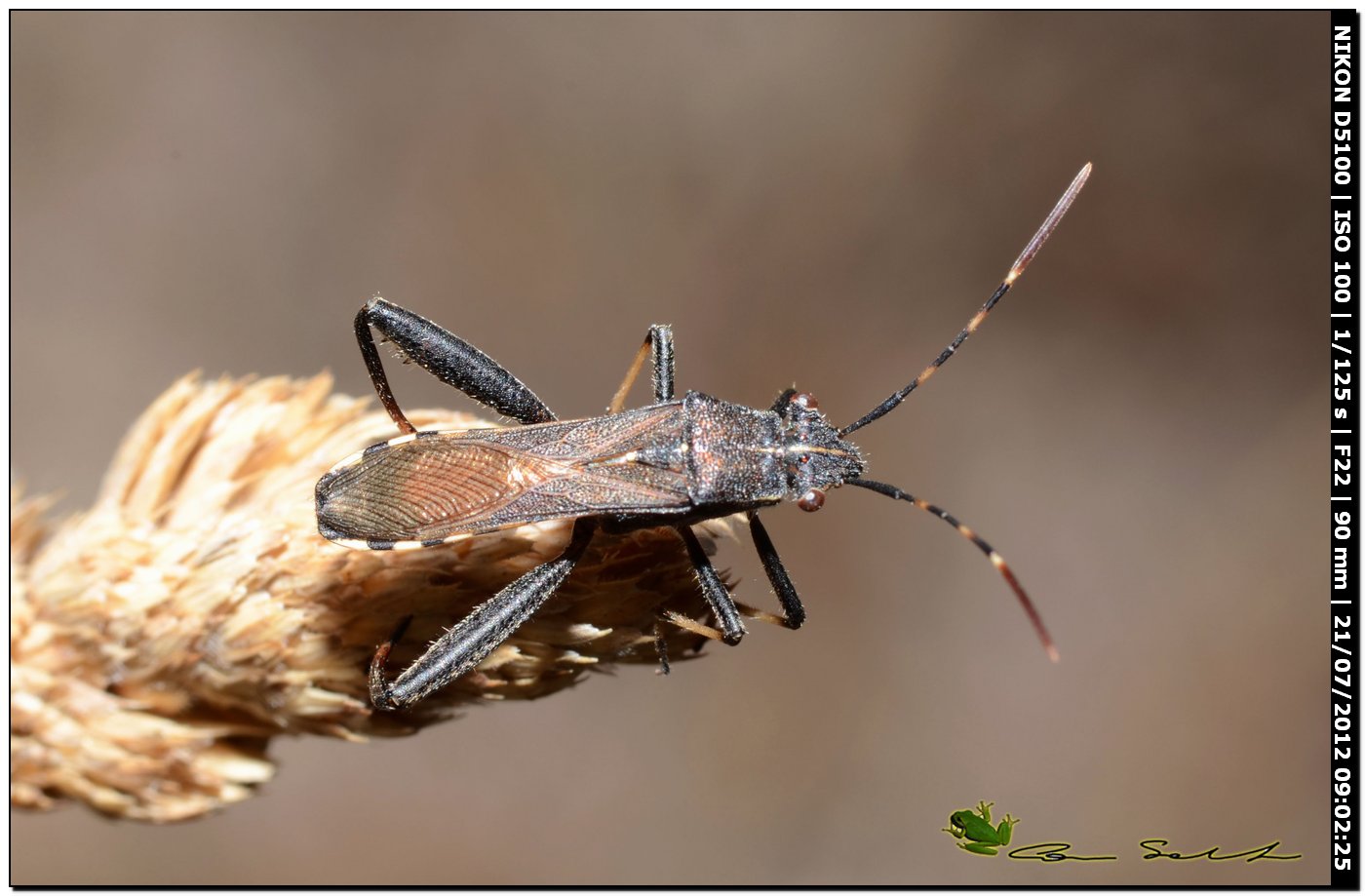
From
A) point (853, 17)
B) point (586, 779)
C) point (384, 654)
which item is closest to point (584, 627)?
point (384, 654)

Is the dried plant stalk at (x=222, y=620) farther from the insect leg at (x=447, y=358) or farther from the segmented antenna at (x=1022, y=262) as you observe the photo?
the segmented antenna at (x=1022, y=262)

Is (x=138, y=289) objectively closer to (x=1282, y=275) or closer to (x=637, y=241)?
(x=637, y=241)

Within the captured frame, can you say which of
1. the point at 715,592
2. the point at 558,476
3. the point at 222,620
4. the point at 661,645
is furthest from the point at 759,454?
the point at 222,620

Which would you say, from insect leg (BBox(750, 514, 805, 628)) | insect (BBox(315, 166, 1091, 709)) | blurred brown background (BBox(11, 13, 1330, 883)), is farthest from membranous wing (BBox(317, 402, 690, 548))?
blurred brown background (BBox(11, 13, 1330, 883))

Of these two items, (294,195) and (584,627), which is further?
(294,195)

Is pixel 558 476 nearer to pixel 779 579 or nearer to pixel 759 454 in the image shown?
pixel 759 454
